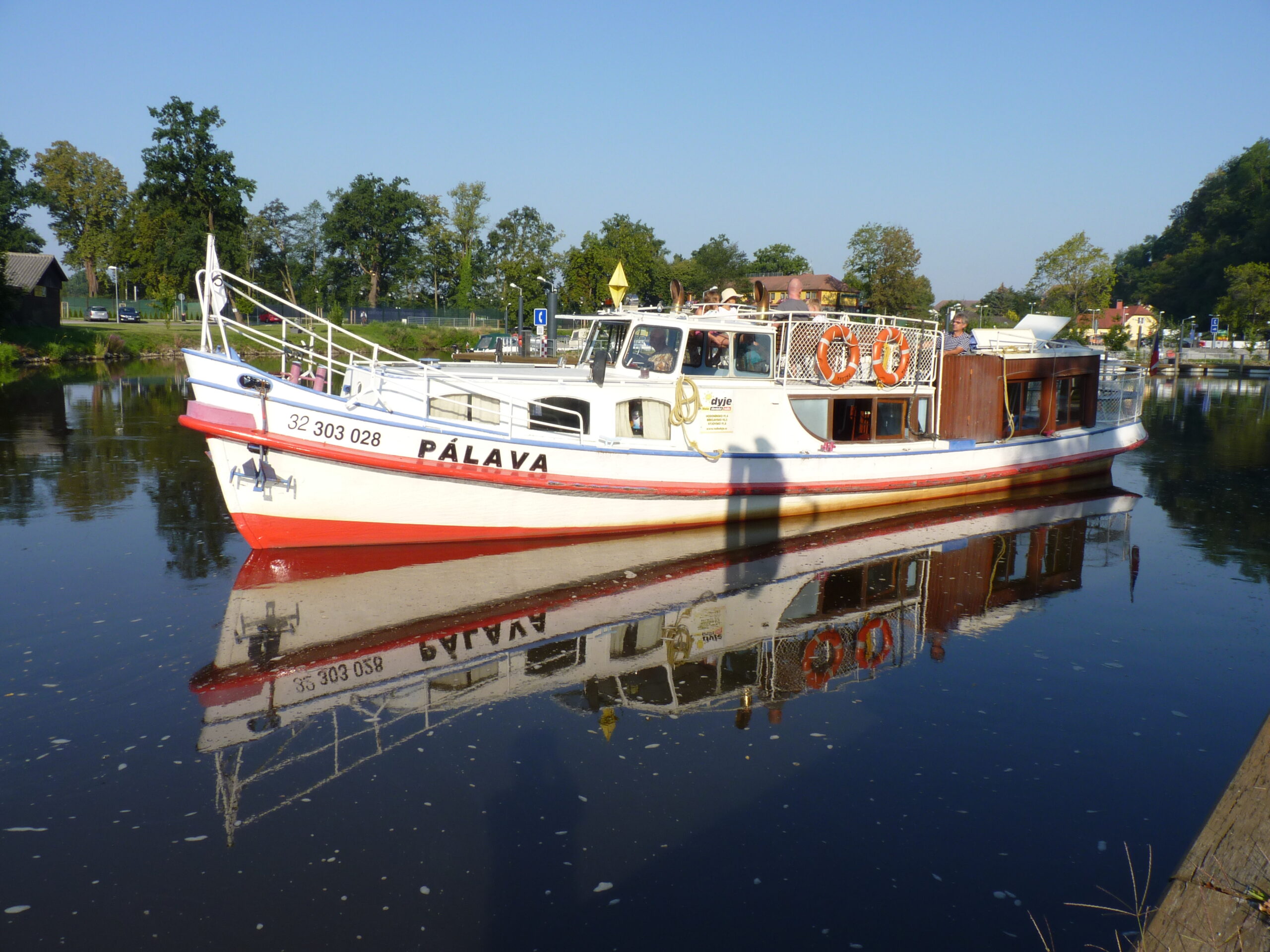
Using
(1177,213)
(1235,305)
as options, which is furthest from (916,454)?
(1177,213)

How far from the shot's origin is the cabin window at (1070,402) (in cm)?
1880

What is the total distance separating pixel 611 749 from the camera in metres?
6.61

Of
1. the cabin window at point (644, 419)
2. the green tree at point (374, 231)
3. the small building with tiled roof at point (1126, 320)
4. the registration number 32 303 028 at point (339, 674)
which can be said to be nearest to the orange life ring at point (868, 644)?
the registration number 32 303 028 at point (339, 674)

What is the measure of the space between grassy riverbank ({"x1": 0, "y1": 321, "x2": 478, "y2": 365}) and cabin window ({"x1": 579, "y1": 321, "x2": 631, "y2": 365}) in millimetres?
30803

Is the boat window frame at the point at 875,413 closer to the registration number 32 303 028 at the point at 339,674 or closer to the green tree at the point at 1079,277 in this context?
the registration number 32 303 028 at the point at 339,674

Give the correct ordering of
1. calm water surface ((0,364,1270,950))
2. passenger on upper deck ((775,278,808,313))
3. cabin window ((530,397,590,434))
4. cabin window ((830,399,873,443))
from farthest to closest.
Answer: passenger on upper deck ((775,278,808,313)), cabin window ((830,399,873,443)), cabin window ((530,397,590,434)), calm water surface ((0,364,1270,950))

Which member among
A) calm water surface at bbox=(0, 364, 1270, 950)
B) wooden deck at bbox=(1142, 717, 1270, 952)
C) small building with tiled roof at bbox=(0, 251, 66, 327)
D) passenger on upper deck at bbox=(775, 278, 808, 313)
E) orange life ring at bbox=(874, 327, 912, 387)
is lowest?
calm water surface at bbox=(0, 364, 1270, 950)

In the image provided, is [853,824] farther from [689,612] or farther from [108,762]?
[108,762]

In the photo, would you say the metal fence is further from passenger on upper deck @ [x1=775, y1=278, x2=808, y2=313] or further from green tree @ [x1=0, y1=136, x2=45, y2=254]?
green tree @ [x1=0, y1=136, x2=45, y2=254]

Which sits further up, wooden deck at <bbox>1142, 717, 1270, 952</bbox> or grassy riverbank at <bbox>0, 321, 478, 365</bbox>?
grassy riverbank at <bbox>0, 321, 478, 365</bbox>

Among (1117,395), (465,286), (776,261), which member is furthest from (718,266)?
(1117,395)

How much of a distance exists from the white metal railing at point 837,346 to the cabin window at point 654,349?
5.66ft

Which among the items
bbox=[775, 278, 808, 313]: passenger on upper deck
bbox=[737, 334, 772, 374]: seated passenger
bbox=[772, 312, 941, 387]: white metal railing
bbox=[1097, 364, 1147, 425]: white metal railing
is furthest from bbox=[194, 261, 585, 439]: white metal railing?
bbox=[1097, 364, 1147, 425]: white metal railing

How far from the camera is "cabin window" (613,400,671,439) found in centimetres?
1294
